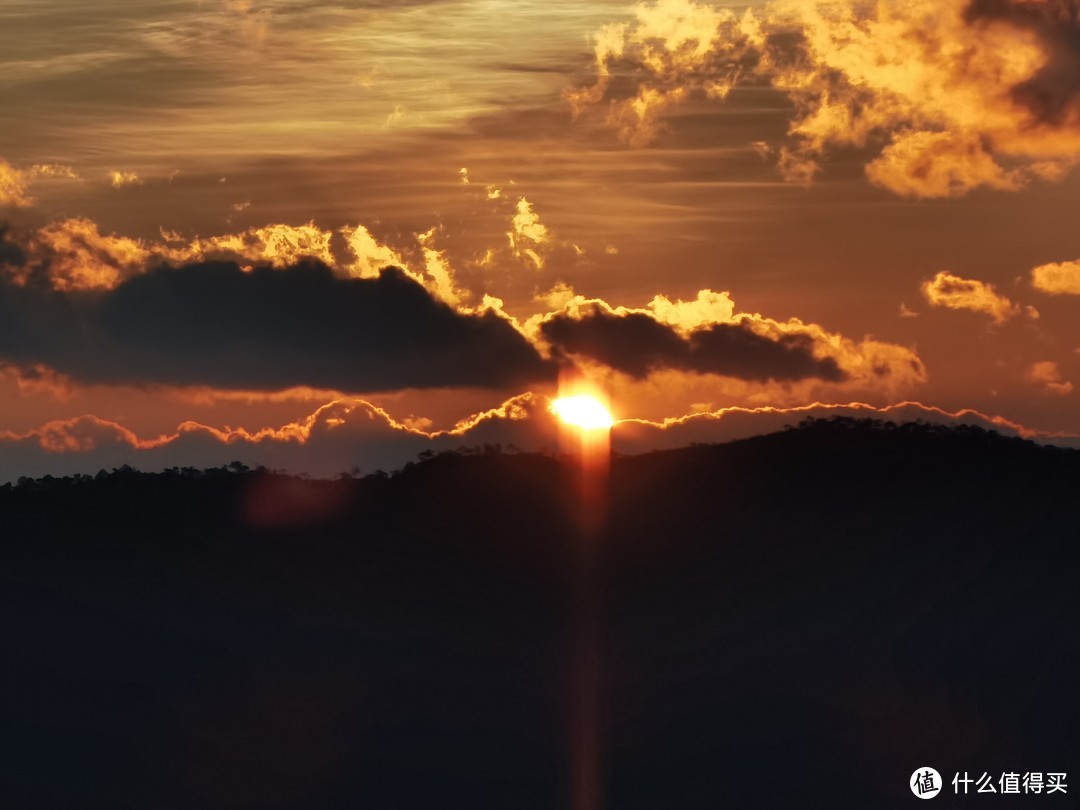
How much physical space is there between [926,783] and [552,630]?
28.7 metres

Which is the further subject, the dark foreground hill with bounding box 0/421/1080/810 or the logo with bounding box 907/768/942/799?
the dark foreground hill with bounding box 0/421/1080/810

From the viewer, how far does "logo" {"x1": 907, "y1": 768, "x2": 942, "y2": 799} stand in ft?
283

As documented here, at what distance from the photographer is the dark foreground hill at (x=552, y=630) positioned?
9412 cm

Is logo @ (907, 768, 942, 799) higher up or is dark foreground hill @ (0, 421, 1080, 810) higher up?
dark foreground hill @ (0, 421, 1080, 810)

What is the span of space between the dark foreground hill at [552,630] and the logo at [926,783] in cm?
63

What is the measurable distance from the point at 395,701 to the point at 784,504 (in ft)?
114

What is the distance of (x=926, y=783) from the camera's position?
87.4 m

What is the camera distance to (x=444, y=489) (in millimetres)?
128875

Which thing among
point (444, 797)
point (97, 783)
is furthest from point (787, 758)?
point (97, 783)

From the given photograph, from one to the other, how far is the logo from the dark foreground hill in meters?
0.63

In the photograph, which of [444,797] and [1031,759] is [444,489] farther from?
[1031,759]

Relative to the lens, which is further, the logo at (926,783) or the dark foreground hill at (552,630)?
the dark foreground hill at (552,630)

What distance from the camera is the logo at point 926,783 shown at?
283ft

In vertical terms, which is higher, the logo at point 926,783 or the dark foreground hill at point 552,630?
the dark foreground hill at point 552,630
